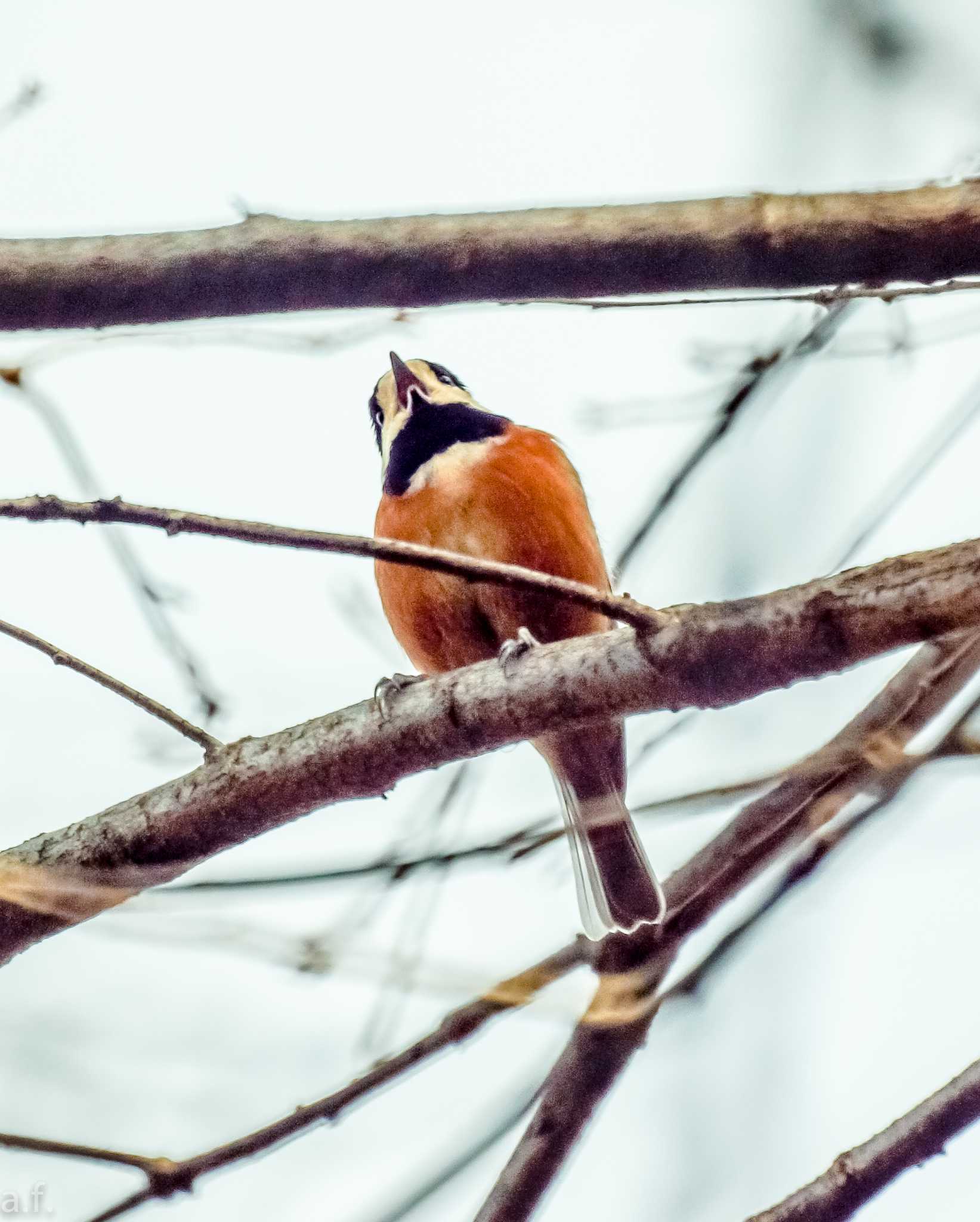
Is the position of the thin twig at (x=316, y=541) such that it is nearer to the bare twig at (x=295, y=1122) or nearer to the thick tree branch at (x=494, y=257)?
the thick tree branch at (x=494, y=257)

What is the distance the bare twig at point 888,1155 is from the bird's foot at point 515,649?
1151 millimetres

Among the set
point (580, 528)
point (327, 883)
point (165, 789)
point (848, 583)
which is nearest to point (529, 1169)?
point (327, 883)

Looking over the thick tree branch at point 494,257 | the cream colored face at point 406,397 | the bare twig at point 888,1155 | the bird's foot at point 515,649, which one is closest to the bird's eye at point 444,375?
the cream colored face at point 406,397

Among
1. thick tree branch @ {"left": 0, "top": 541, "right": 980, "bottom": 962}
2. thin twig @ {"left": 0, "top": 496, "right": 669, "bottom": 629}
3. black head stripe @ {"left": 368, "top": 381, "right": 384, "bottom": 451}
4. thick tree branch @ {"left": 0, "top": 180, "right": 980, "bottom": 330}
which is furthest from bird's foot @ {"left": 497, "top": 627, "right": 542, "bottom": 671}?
black head stripe @ {"left": 368, "top": 381, "right": 384, "bottom": 451}

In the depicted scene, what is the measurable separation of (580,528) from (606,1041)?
2.27 meters

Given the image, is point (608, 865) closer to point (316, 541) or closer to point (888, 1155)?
point (888, 1155)

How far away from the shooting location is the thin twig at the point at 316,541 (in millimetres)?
2445

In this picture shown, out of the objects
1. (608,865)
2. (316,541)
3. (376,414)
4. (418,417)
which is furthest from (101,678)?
(376,414)

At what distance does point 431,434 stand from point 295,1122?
131 inches

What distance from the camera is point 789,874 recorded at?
287 cm

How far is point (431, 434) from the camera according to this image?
5594mm

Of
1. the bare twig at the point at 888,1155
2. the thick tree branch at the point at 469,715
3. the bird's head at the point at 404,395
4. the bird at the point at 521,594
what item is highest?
the bird's head at the point at 404,395

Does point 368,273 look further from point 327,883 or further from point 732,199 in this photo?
point 327,883

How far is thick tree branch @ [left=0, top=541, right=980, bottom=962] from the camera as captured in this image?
97.8 inches
